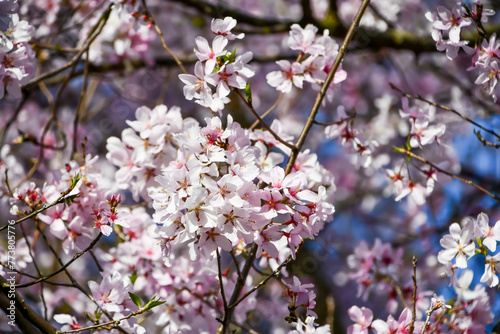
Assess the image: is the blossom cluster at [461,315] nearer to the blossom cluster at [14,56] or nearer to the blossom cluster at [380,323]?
the blossom cluster at [380,323]

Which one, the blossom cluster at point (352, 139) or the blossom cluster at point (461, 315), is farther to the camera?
the blossom cluster at point (352, 139)

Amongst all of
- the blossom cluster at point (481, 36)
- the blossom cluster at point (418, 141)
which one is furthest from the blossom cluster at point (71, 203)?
the blossom cluster at point (481, 36)

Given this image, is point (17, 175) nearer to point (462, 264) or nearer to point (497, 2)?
point (462, 264)

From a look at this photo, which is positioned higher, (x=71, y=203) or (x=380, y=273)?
(x=71, y=203)

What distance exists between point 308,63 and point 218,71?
45 cm

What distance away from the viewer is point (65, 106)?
16.4 feet

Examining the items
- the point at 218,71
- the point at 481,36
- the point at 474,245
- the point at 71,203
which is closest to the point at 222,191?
the point at 218,71

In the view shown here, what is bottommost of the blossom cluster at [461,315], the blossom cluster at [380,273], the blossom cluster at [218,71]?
the blossom cluster at [380,273]

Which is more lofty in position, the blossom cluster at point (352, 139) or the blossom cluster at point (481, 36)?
the blossom cluster at point (481, 36)

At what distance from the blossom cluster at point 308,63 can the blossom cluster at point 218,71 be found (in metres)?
0.28

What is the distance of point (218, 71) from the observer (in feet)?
5.21

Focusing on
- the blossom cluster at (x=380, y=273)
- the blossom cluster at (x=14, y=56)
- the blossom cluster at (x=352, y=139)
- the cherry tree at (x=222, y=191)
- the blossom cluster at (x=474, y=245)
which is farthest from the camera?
the blossom cluster at (x=380, y=273)

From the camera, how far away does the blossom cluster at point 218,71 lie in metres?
1.59

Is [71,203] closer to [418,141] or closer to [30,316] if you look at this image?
[30,316]
